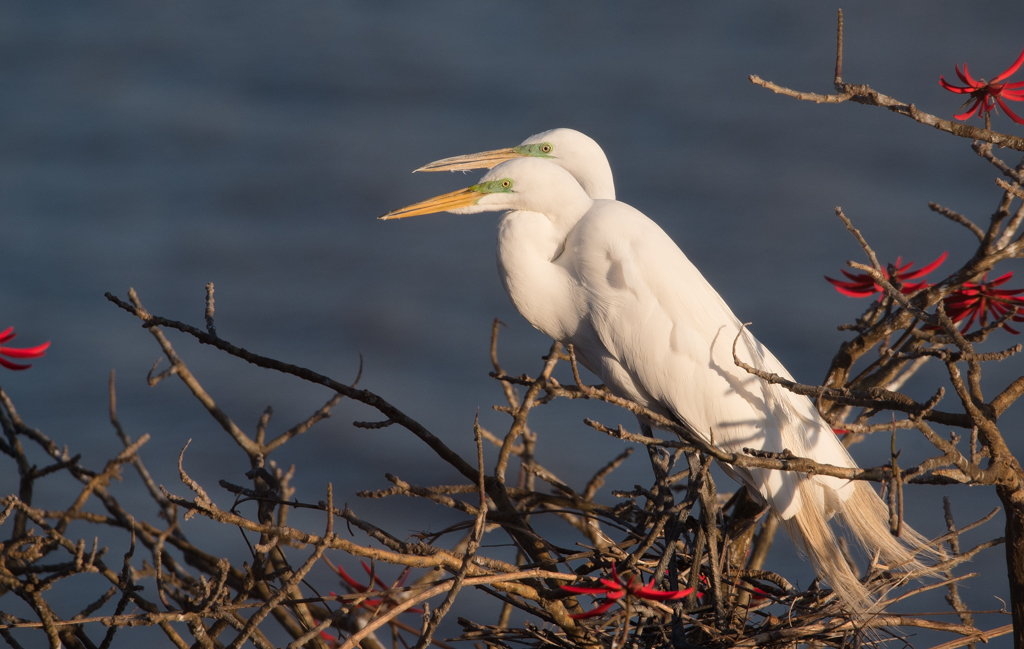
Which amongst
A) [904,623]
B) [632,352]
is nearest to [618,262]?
[632,352]

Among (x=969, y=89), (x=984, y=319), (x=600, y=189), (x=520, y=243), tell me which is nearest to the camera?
(x=969, y=89)

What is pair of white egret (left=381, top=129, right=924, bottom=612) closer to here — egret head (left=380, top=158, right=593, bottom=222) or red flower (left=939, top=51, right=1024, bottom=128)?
egret head (left=380, top=158, right=593, bottom=222)

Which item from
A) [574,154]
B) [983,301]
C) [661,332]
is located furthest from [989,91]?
[574,154]

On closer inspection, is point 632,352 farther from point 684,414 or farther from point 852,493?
point 852,493

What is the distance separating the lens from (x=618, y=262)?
258 cm

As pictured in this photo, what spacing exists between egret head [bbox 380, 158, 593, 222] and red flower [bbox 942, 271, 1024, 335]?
106 cm

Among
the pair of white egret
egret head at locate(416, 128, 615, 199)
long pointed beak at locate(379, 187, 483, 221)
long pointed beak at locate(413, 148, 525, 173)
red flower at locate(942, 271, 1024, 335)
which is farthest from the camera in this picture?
egret head at locate(416, 128, 615, 199)

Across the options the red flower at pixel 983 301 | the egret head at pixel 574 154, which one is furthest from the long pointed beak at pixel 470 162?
the red flower at pixel 983 301

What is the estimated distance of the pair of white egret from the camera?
2.58 meters

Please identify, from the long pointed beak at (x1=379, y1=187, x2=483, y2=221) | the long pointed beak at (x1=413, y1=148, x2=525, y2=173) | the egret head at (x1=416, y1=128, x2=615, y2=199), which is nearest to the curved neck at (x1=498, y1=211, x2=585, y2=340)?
the long pointed beak at (x1=379, y1=187, x2=483, y2=221)

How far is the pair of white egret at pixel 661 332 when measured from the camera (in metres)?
2.58

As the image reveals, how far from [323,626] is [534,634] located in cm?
74

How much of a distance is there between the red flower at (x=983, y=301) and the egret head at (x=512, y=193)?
1.06 m

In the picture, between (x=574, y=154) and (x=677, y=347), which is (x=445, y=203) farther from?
(x=574, y=154)
